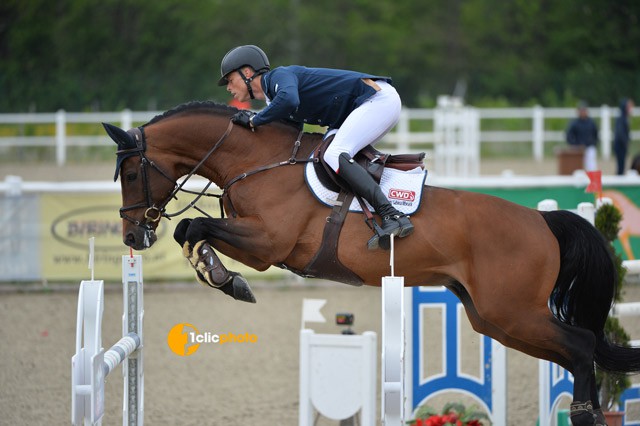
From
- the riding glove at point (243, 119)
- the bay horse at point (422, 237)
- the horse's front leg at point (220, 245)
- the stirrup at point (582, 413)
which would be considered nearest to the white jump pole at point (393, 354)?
the bay horse at point (422, 237)

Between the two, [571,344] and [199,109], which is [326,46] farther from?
[571,344]

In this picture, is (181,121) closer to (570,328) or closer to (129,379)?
(129,379)

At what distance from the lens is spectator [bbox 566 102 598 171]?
59.8 feet

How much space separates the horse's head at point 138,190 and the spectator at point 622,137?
44.3ft

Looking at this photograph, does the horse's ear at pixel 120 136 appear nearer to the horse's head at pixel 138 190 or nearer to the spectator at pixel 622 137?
the horse's head at pixel 138 190

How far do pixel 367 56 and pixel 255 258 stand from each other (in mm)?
33566

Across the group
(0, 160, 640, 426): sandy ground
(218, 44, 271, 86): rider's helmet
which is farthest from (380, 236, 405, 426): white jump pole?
(0, 160, 640, 426): sandy ground

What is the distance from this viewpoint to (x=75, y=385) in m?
3.89

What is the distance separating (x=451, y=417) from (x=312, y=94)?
1.94 m

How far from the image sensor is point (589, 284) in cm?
505

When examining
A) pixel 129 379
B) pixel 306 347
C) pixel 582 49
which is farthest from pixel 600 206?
pixel 582 49

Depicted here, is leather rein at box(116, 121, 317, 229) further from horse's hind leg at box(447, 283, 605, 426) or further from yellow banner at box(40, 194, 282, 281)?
yellow banner at box(40, 194, 282, 281)

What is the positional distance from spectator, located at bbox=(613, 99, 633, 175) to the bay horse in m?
12.6

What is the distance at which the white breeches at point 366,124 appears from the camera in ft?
15.9
